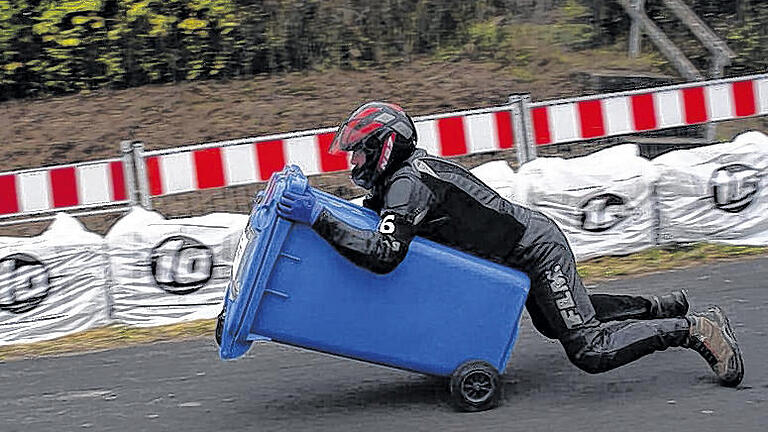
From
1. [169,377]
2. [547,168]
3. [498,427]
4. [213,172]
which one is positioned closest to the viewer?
[498,427]

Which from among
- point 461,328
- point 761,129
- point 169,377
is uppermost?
point 461,328

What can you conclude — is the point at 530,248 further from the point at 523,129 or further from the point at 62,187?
the point at 62,187

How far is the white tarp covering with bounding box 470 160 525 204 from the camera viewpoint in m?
9.57

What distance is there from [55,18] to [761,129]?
27.8ft

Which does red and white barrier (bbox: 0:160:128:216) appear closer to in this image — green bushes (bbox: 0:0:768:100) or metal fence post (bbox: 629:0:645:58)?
green bushes (bbox: 0:0:768:100)

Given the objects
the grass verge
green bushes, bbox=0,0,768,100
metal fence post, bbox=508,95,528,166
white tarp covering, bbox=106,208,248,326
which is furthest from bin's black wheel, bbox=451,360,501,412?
green bushes, bbox=0,0,768,100

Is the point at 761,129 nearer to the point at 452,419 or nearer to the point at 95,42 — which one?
the point at 95,42

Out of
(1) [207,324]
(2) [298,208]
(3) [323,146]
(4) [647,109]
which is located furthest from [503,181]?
(2) [298,208]

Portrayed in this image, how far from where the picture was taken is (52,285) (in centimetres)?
885

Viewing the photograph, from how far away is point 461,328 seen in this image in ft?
19.4

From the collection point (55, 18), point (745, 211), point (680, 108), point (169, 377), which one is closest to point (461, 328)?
point (169, 377)

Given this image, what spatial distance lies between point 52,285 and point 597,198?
4197 millimetres

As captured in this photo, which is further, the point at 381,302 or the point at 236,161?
the point at 236,161

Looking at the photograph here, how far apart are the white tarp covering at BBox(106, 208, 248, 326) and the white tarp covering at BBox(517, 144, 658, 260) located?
2.44m
